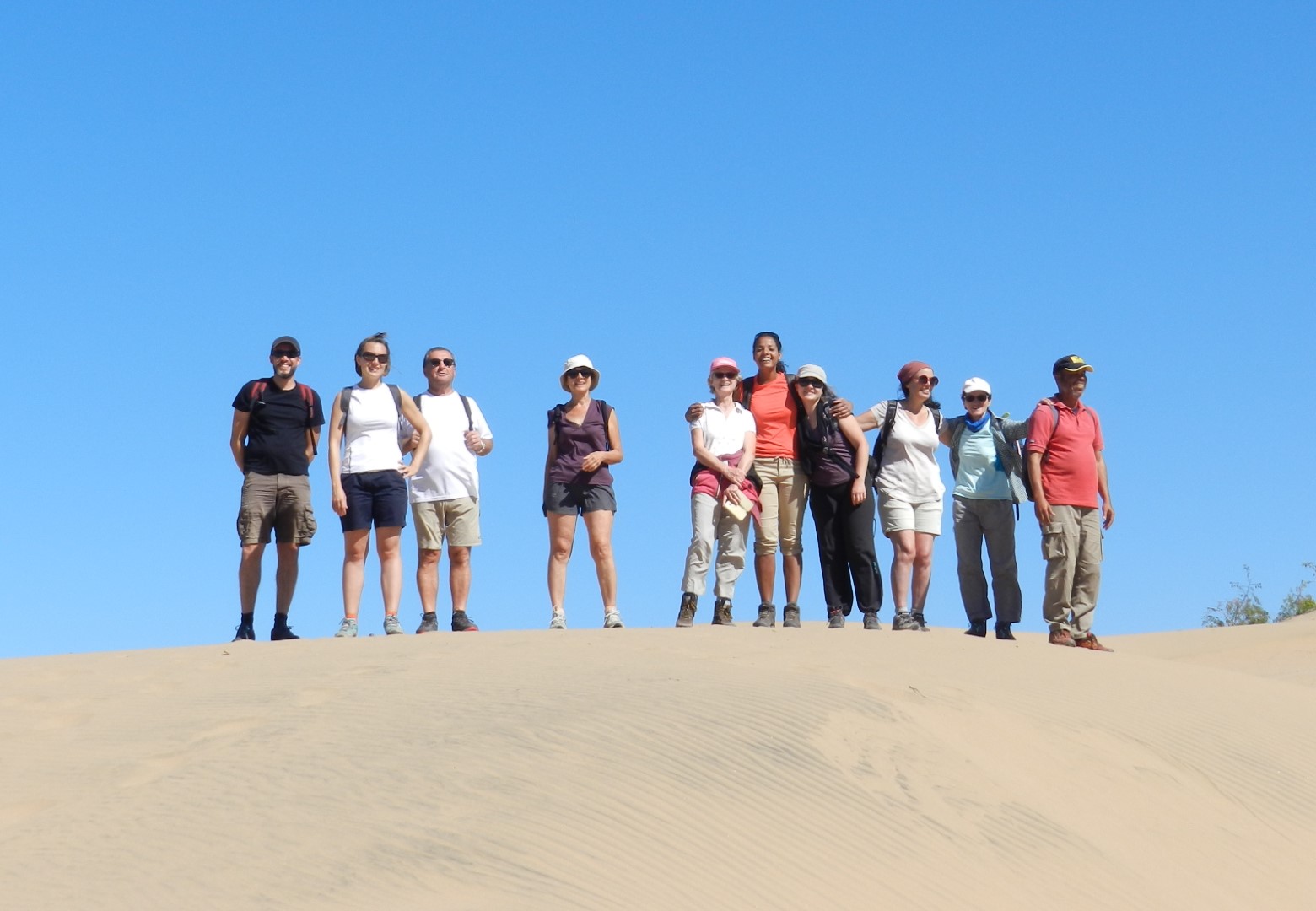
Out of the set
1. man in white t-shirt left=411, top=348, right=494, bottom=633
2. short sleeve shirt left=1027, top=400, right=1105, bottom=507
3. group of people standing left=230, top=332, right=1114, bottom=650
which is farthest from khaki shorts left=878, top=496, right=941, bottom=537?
man in white t-shirt left=411, top=348, right=494, bottom=633

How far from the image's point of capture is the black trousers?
34.5 feet

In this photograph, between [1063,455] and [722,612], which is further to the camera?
[1063,455]

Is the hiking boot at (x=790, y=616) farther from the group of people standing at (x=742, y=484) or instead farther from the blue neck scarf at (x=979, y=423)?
the blue neck scarf at (x=979, y=423)

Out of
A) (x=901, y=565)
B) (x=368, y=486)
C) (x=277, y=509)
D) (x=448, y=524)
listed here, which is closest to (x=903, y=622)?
(x=901, y=565)

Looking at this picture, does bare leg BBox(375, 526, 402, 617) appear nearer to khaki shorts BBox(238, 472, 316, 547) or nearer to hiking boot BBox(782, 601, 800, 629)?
khaki shorts BBox(238, 472, 316, 547)

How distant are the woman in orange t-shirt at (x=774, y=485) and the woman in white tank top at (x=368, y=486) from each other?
2.20 m

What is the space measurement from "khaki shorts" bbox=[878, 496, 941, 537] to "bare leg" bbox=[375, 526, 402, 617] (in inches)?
140

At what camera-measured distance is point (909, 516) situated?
34.9 feet

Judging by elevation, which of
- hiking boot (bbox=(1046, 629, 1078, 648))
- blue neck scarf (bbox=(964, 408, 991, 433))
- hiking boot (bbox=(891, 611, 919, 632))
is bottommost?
hiking boot (bbox=(1046, 629, 1078, 648))

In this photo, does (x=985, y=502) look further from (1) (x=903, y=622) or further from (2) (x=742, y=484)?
(2) (x=742, y=484)

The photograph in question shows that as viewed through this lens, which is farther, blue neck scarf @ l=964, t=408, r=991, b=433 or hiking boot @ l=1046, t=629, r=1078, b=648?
blue neck scarf @ l=964, t=408, r=991, b=433

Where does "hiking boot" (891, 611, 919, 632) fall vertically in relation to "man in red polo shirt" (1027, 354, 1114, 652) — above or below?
below

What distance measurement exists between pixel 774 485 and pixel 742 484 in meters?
0.35

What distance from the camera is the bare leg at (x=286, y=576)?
1021 cm
